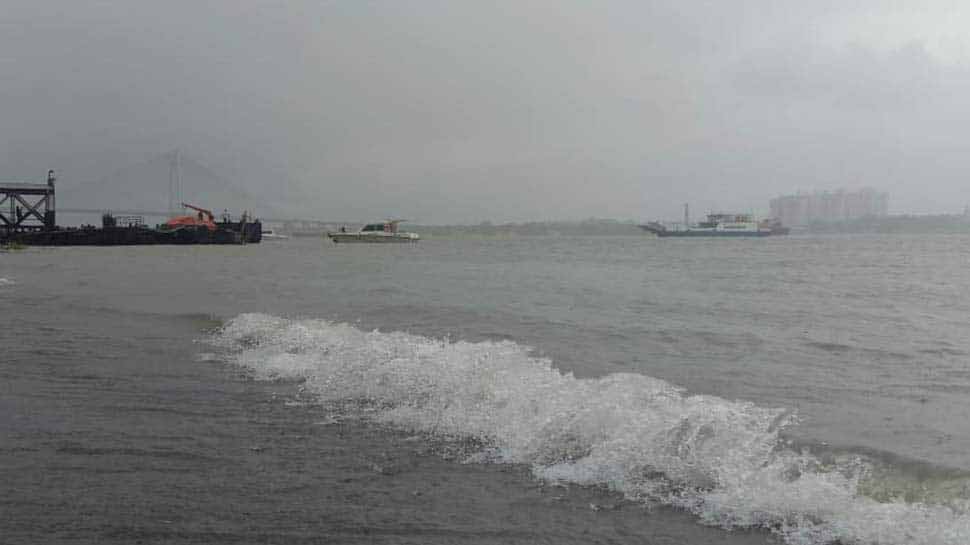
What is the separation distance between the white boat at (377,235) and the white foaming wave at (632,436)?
83680 millimetres

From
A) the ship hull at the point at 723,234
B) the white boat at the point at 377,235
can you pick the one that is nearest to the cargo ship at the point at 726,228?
the ship hull at the point at 723,234

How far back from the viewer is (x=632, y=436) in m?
5.36

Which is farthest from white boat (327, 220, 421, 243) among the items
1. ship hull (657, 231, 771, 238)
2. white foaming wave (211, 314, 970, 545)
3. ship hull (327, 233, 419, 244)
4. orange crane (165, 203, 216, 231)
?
white foaming wave (211, 314, 970, 545)

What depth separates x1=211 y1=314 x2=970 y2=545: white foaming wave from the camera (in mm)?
4082

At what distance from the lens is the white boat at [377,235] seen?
91812mm

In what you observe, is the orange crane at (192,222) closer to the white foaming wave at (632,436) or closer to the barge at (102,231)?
the barge at (102,231)

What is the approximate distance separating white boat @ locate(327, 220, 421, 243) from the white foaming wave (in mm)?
83680

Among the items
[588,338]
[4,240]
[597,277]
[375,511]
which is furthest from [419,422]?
[4,240]

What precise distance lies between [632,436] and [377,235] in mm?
87133

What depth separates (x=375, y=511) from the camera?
13.6 feet

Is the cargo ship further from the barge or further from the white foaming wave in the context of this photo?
the white foaming wave

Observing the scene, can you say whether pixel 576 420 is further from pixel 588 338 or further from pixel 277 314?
pixel 277 314

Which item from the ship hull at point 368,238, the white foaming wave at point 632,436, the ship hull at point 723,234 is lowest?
the white foaming wave at point 632,436

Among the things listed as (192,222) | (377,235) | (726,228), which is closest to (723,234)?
(726,228)
